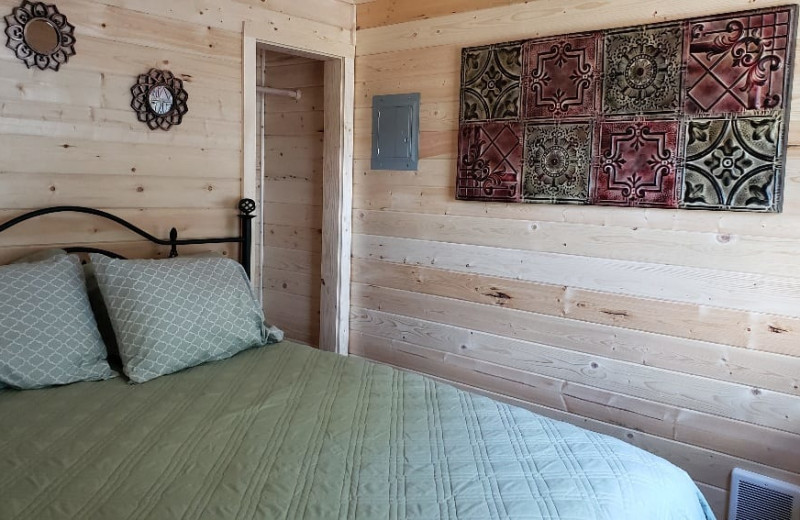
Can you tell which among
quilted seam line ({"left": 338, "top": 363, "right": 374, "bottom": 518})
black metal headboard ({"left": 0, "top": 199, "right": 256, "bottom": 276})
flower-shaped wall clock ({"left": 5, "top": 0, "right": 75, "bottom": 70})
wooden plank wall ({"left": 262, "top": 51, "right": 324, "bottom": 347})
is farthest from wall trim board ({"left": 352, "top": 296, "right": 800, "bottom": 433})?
flower-shaped wall clock ({"left": 5, "top": 0, "right": 75, "bottom": 70})

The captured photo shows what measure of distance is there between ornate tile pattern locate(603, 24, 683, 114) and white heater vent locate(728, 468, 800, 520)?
1.28 meters

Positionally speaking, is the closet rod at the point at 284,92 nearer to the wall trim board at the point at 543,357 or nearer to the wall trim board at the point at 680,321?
the wall trim board at the point at 543,357

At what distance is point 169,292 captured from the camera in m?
2.18

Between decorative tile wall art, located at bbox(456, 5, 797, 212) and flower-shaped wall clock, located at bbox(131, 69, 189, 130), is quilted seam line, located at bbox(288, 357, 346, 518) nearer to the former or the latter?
decorative tile wall art, located at bbox(456, 5, 797, 212)

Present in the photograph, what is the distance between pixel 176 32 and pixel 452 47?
118 cm

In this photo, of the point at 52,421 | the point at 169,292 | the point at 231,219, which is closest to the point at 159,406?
the point at 52,421

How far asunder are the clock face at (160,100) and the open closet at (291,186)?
85cm

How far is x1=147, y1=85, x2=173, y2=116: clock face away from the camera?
2584mm

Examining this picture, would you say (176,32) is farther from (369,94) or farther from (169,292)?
(169,292)

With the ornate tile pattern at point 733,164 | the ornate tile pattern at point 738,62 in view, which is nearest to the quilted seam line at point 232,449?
the ornate tile pattern at point 733,164

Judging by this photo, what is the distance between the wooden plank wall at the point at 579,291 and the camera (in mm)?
2121

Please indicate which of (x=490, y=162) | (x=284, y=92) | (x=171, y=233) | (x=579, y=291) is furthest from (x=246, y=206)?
(x=579, y=291)

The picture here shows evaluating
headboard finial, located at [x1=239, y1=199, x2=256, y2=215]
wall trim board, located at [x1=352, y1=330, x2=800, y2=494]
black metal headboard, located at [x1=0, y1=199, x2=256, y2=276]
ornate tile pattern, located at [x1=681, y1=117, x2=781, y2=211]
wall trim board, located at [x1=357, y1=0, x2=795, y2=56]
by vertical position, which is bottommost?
wall trim board, located at [x1=352, y1=330, x2=800, y2=494]

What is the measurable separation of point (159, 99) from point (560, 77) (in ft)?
5.29
